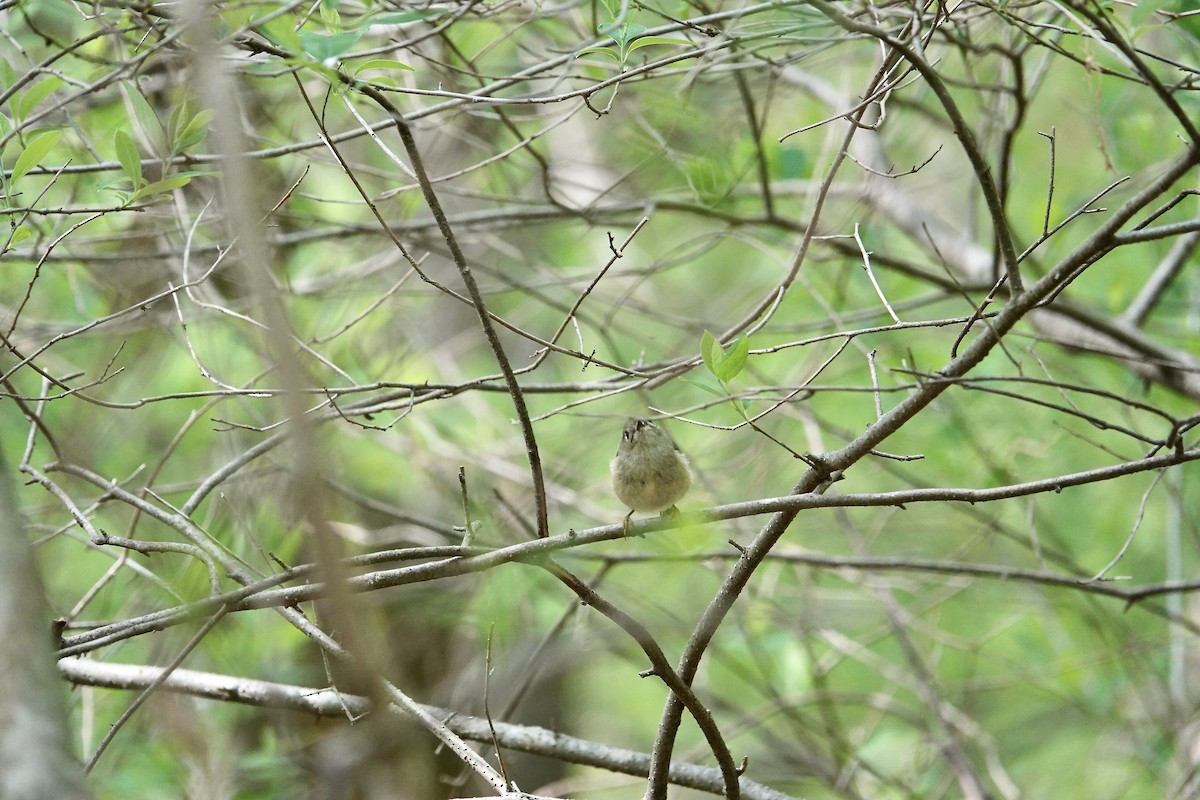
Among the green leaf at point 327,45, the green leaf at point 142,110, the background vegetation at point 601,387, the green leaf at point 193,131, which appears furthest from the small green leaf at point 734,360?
the green leaf at point 142,110

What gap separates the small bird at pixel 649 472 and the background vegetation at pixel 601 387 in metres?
0.28

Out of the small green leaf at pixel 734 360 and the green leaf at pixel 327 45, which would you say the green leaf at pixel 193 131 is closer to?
the green leaf at pixel 327 45

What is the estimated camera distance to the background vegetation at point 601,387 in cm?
261

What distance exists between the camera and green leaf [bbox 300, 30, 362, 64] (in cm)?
204

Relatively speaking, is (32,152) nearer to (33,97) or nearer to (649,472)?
(33,97)

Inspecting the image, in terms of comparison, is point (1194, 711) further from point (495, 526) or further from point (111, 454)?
point (111, 454)

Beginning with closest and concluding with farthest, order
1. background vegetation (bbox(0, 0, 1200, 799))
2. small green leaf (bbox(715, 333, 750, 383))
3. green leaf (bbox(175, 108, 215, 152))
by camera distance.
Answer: small green leaf (bbox(715, 333, 750, 383)) → background vegetation (bbox(0, 0, 1200, 799)) → green leaf (bbox(175, 108, 215, 152))

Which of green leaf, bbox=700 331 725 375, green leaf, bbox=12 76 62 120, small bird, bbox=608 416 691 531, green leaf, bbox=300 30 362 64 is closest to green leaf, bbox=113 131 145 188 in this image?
green leaf, bbox=12 76 62 120

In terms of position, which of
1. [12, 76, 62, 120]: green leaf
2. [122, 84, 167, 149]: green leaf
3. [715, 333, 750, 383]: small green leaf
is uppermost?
[122, 84, 167, 149]: green leaf

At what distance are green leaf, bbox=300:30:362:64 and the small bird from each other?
215 cm

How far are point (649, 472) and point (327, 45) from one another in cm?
231

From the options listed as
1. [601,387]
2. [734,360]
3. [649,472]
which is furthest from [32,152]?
[649,472]

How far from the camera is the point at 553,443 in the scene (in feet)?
24.5

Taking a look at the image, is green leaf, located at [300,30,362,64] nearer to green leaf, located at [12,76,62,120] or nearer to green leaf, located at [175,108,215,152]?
green leaf, located at [175,108,215,152]
